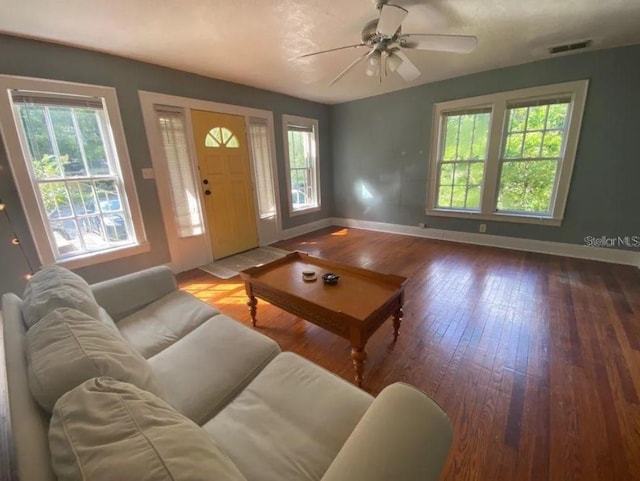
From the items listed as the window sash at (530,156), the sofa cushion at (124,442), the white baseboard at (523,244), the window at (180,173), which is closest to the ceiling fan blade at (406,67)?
the window sash at (530,156)

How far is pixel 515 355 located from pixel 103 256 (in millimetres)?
3832

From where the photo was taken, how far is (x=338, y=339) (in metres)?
2.07

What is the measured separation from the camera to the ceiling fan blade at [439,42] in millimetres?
1968

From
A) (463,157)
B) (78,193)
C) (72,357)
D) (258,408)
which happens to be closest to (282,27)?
(78,193)

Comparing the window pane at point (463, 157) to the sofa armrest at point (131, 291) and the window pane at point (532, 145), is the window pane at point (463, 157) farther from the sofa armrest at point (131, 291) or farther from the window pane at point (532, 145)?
the sofa armrest at point (131, 291)

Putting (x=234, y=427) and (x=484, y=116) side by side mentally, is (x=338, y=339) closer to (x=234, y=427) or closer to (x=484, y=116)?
(x=234, y=427)

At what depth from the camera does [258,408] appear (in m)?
1.01

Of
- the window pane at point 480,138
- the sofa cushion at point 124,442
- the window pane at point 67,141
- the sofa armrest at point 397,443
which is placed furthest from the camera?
the window pane at point 480,138

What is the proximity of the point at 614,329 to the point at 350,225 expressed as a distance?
4.00 m

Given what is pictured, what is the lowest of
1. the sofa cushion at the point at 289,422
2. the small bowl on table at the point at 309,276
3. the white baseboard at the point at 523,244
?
the white baseboard at the point at 523,244

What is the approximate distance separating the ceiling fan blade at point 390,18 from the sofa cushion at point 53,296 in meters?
2.24

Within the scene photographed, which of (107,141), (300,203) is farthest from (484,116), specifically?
(107,141)

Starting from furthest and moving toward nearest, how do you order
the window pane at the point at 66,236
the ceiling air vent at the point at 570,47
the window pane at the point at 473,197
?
the window pane at the point at 473,197, the ceiling air vent at the point at 570,47, the window pane at the point at 66,236

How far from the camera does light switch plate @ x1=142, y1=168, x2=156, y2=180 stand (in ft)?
9.89
